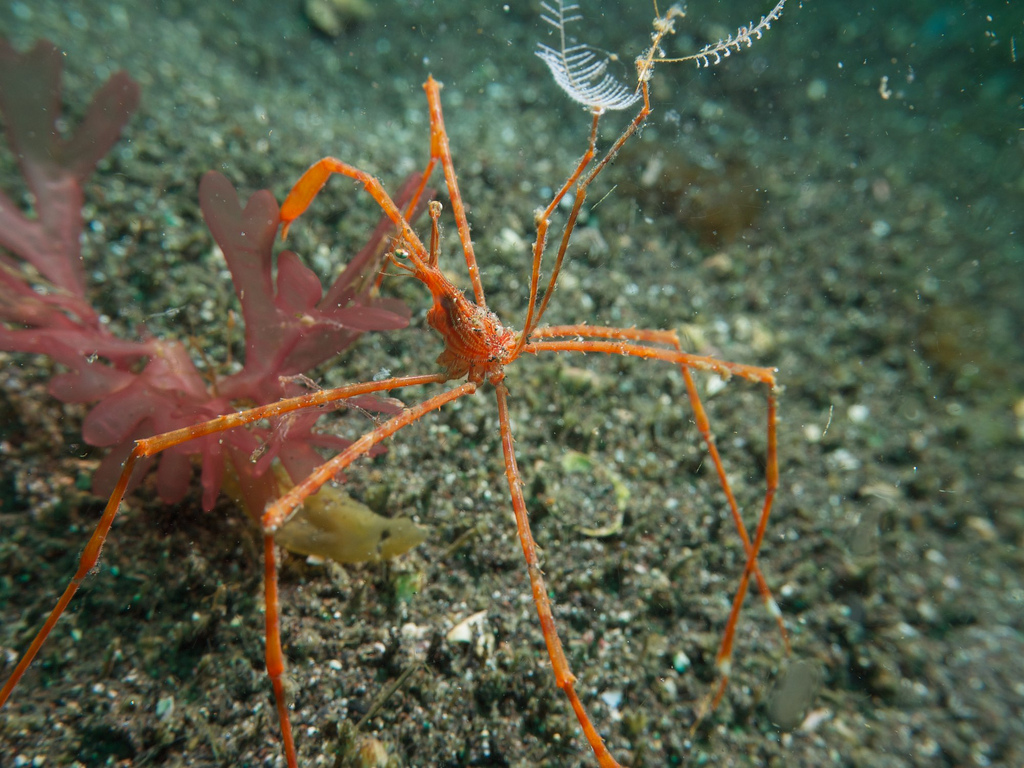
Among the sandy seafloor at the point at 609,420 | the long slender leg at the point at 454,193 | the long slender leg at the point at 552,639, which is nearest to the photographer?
the long slender leg at the point at 552,639

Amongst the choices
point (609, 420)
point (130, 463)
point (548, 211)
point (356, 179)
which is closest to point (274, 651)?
point (130, 463)

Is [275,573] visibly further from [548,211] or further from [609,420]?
[609,420]

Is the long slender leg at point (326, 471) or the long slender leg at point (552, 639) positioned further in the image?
the long slender leg at point (552, 639)

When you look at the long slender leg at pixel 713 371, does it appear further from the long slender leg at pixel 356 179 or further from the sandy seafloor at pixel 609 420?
the long slender leg at pixel 356 179

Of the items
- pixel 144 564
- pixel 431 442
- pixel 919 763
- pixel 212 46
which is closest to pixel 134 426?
pixel 144 564

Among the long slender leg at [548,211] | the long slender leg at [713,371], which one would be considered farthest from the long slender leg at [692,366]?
the long slender leg at [548,211]

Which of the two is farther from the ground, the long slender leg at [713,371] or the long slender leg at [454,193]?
the long slender leg at [454,193]

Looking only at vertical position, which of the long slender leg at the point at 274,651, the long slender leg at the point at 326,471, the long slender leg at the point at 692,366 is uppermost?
the long slender leg at the point at 692,366

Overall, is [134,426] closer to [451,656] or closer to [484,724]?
[451,656]

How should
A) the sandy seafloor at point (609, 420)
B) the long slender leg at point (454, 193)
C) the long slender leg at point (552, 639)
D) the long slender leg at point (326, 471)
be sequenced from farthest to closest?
the long slender leg at point (454, 193) < the sandy seafloor at point (609, 420) < the long slender leg at point (552, 639) < the long slender leg at point (326, 471)
